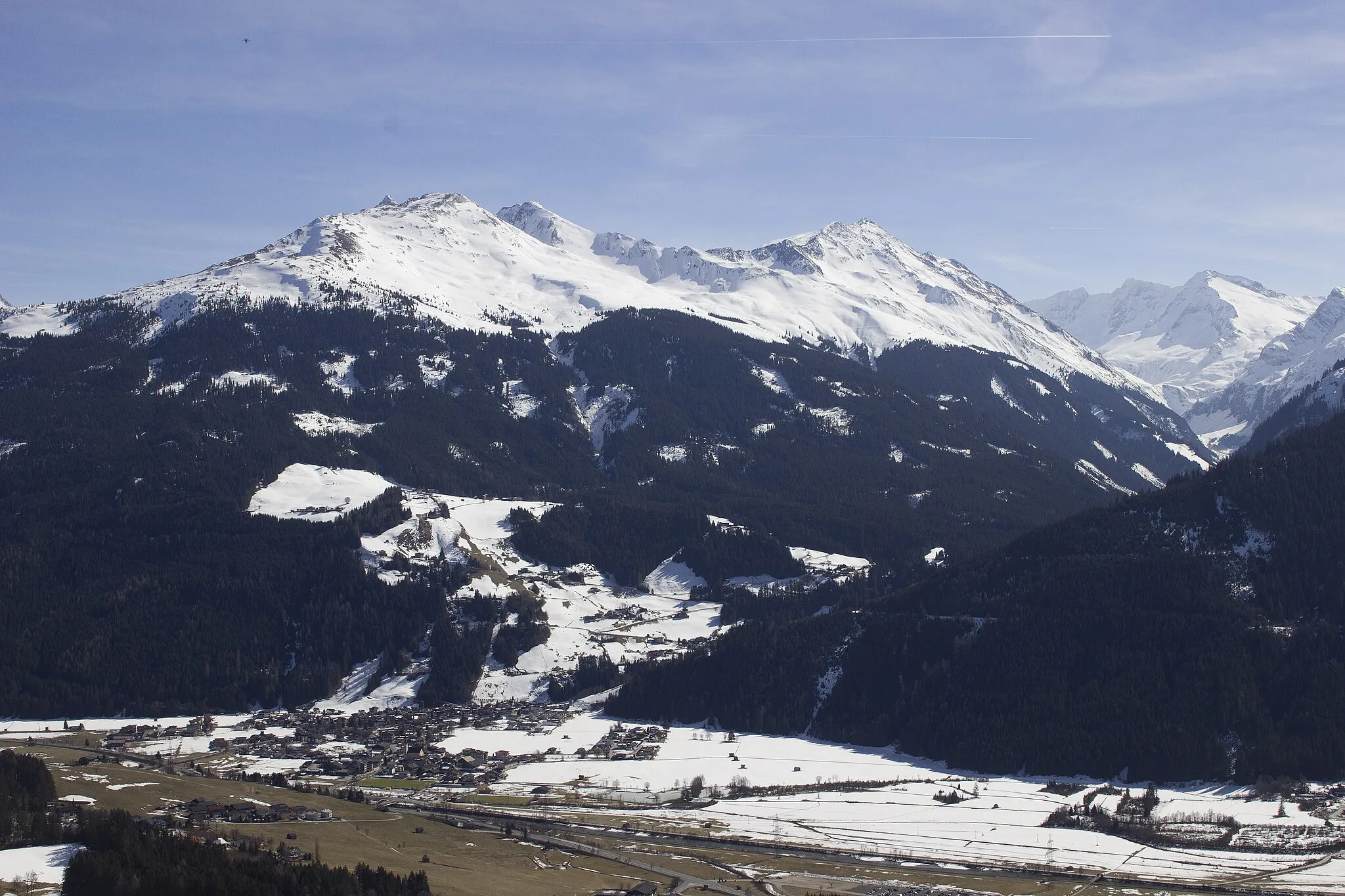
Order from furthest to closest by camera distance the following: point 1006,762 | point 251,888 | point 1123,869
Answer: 1. point 1006,762
2. point 1123,869
3. point 251,888

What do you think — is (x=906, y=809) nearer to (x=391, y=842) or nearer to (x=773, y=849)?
(x=773, y=849)

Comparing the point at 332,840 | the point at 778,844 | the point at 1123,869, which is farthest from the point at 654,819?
the point at 1123,869

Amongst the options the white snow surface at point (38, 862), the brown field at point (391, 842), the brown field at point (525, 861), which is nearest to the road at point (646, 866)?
the brown field at point (525, 861)

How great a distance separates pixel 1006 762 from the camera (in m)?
182

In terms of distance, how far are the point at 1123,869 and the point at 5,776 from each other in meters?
105

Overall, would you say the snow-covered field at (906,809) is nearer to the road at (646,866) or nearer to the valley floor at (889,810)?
the valley floor at (889,810)

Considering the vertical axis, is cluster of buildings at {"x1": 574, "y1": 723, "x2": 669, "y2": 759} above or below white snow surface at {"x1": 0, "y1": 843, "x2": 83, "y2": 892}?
above

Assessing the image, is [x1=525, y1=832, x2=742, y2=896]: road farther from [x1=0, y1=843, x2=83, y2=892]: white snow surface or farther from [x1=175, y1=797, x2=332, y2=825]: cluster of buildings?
[x1=0, y1=843, x2=83, y2=892]: white snow surface

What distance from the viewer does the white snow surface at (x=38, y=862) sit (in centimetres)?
12456

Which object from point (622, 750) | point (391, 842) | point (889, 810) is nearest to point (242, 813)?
Result: point (391, 842)

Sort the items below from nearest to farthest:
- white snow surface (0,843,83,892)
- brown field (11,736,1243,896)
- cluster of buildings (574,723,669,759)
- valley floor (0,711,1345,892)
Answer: white snow surface (0,843,83,892), brown field (11,736,1243,896), valley floor (0,711,1345,892), cluster of buildings (574,723,669,759)

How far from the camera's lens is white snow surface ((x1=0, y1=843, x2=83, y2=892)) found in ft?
409

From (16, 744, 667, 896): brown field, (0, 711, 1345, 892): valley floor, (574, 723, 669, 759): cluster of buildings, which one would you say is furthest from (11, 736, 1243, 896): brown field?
(574, 723, 669, 759): cluster of buildings

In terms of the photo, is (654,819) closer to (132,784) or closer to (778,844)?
(778,844)
